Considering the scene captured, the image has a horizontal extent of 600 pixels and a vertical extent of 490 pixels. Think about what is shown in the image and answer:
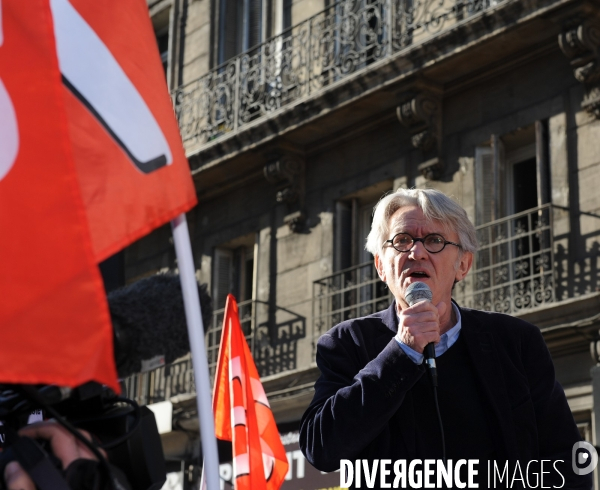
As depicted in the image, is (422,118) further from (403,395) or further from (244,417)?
(403,395)

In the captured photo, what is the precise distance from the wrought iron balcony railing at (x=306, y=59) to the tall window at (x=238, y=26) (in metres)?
0.57

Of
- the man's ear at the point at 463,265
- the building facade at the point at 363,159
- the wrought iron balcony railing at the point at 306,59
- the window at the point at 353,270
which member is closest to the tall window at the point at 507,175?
the building facade at the point at 363,159

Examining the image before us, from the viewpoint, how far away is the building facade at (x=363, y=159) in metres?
13.3

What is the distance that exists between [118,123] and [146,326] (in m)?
0.74

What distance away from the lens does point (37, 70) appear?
341cm

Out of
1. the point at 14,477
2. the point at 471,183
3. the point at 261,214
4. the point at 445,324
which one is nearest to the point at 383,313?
the point at 445,324

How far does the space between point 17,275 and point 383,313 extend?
142 centimetres

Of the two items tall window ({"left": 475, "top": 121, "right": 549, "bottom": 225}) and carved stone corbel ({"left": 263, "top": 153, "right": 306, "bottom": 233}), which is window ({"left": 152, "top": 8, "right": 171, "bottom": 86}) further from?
tall window ({"left": 475, "top": 121, "right": 549, "bottom": 225})

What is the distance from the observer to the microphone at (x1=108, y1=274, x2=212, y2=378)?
3.06 m

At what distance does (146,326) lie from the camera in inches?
121

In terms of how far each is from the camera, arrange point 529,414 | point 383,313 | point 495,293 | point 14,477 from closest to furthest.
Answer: point 14,477
point 529,414
point 383,313
point 495,293

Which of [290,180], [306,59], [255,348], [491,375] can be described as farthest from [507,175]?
[491,375]

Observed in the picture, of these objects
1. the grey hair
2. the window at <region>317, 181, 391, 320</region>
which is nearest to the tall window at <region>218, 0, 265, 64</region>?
the window at <region>317, 181, 391, 320</region>

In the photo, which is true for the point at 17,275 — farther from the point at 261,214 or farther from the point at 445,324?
the point at 261,214
